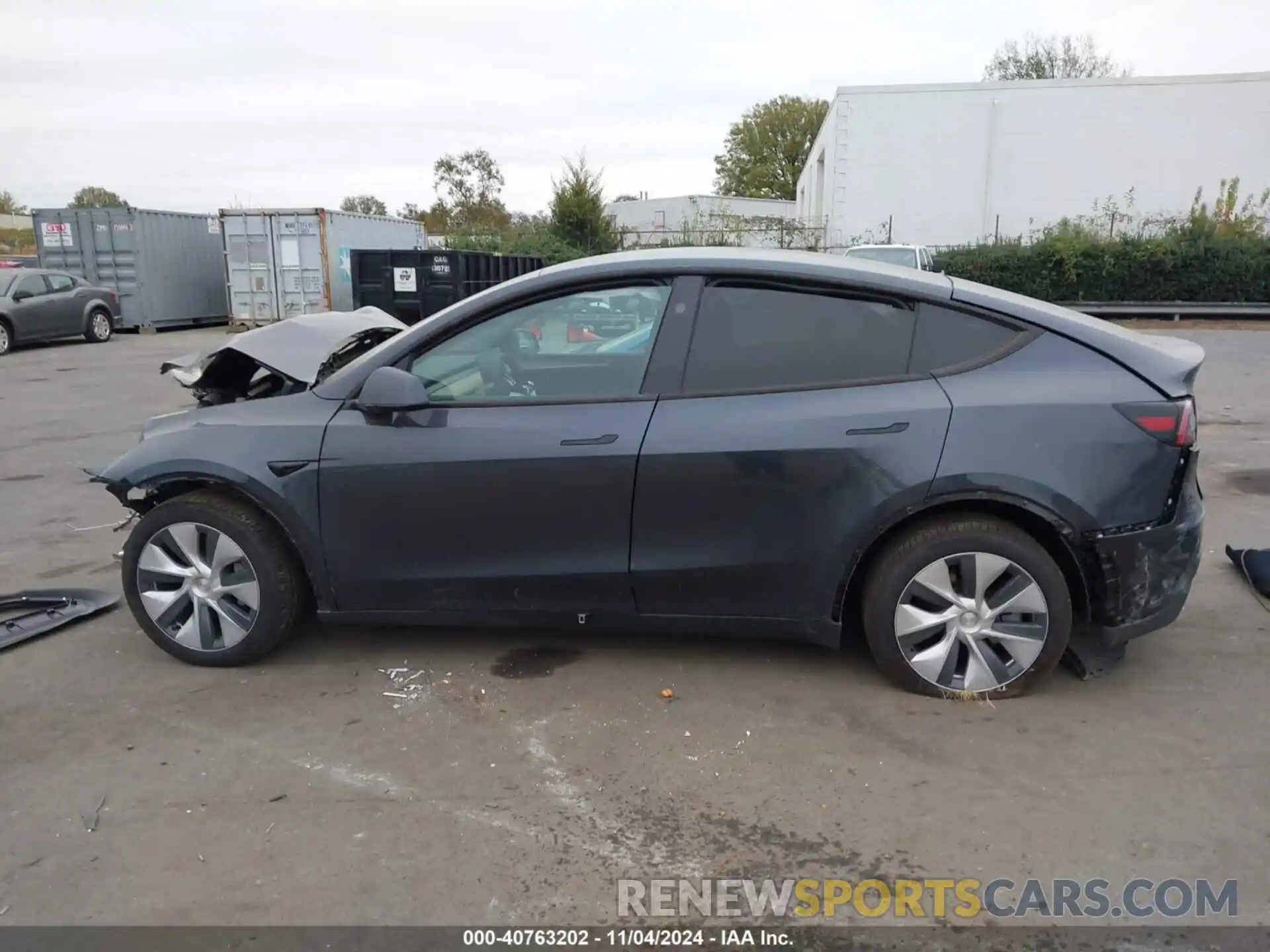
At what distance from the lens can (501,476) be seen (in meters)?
3.70

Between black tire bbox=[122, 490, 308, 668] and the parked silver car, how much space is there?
1628 centimetres

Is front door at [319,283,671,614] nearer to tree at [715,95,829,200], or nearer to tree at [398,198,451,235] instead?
tree at [398,198,451,235]

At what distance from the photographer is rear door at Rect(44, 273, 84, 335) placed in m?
18.5

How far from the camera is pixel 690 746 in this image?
11.3ft

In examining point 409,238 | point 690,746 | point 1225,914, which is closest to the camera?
point 1225,914

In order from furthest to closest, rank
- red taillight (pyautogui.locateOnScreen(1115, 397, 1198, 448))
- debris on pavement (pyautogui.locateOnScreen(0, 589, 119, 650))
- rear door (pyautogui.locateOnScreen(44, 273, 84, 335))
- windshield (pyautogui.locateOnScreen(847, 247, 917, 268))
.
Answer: rear door (pyautogui.locateOnScreen(44, 273, 84, 335)) < windshield (pyautogui.locateOnScreen(847, 247, 917, 268)) < debris on pavement (pyautogui.locateOnScreen(0, 589, 119, 650)) < red taillight (pyautogui.locateOnScreen(1115, 397, 1198, 448))

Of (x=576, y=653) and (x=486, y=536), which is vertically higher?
(x=486, y=536)

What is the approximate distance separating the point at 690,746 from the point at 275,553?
6.20 ft

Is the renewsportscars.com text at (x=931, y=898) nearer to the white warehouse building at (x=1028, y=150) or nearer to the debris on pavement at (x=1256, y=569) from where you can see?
the debris on pavement at (x=1256, y=569)

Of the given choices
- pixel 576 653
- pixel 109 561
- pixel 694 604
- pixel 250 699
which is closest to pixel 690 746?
pixel 694 604

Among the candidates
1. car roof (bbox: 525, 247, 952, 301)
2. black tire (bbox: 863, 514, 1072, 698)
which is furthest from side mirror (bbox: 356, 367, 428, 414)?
black tire (bbox: 863, 514, 1072, 698)

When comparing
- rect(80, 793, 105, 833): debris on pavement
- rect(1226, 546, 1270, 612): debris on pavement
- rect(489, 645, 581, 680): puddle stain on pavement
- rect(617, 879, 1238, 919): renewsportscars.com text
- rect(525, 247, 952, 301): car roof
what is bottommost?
rect(80, 793, 105, 833): debris on pavement

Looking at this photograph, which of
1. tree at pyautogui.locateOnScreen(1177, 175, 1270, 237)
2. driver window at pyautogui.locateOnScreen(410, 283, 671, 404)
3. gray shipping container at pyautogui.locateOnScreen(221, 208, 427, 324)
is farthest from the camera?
tree at pyautogui.locateOnScreen(1177, 175, 1270, 237)

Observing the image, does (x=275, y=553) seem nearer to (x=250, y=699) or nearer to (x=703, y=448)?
(x=250, y=699)
